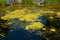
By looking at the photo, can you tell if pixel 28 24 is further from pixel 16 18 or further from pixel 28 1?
pixel 28 1

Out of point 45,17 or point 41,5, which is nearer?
point 45,17

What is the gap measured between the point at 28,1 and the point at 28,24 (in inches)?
39.7

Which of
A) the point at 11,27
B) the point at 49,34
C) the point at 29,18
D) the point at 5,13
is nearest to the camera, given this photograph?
the point at 49,34

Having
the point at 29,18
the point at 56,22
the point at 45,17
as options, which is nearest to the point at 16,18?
the point at 29,18

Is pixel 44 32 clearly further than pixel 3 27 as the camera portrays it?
No

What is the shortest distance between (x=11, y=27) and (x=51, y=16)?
801mm

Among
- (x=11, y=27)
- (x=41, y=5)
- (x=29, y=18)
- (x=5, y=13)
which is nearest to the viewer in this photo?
(x=11, y=27)

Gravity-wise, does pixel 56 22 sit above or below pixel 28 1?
below

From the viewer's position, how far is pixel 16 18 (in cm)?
271

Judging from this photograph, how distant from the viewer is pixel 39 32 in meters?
2.26

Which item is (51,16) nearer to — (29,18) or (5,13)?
(29,18)

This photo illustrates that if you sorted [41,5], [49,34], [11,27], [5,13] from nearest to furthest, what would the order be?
1. [49,34]
2. [11,27]
3. [5,13]
4. [41,5]

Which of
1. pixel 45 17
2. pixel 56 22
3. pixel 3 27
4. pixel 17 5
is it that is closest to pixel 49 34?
pixel 56 22

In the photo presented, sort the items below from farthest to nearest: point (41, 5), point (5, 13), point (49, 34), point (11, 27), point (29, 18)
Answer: point (41, 5)
point (5, 13)
point (29, 18)
point (11, 27)
point (49, 34)
